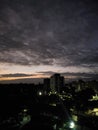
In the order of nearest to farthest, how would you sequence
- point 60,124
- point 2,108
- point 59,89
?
1. point 60,124
2. point 2,108
3. point 59,89

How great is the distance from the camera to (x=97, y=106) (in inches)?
1335

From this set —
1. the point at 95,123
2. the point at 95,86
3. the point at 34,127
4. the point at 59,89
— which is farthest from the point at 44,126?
the point at 59,89

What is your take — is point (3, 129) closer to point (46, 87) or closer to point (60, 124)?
point (60, 124)

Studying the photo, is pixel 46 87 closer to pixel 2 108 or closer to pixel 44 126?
pixel 2 108

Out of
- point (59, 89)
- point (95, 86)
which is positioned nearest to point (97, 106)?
point (95, 86)

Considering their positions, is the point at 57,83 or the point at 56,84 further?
the point at 57,83

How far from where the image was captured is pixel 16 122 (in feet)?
77.2

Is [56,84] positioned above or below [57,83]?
below

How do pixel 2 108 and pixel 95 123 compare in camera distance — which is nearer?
pixel 95 123

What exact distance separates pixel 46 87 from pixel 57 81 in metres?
8.28

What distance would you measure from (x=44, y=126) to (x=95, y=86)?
240ft

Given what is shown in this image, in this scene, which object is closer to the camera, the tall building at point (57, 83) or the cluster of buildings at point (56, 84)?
the cluster of buildings at point (56, 84)

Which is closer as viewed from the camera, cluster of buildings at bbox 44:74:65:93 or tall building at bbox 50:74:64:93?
cluster of buildings at bbox 44:74:65:93

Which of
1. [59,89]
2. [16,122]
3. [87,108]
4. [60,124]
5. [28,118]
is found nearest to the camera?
[60,124]
